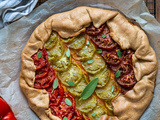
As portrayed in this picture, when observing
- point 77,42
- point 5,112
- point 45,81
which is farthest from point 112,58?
point 5,112

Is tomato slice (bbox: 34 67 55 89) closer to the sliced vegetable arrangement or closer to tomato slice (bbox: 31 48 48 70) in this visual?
the sliced vegetable arrangement

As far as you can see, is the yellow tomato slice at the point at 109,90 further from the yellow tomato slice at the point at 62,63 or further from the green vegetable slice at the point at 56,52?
the green vegetable slice at the point at 56,52

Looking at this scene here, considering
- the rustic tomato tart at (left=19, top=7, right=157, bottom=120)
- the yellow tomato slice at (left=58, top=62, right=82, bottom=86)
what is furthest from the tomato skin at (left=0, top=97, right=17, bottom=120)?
the yellow tomato slice at (left=58, top=62, right=82, bottom=86)

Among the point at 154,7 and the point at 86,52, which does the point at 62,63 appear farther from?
the point at 154,7

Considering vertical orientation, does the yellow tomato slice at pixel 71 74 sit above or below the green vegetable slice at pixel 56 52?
below

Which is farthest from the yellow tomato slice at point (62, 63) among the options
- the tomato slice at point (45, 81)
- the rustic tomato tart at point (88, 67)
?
the tomato slice at point (45, 81)

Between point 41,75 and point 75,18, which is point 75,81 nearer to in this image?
point 41,75
